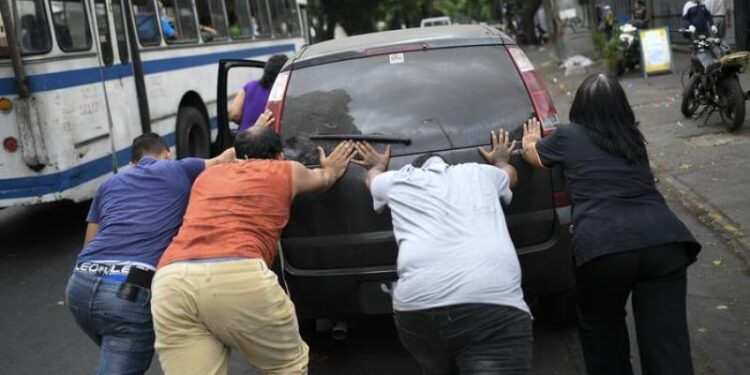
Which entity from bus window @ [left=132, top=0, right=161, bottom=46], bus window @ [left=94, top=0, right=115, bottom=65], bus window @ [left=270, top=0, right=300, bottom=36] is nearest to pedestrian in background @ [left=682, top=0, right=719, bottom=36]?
bus window @ [left=270, top=0, right=300, bottom=36]

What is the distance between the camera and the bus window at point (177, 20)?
9602mm

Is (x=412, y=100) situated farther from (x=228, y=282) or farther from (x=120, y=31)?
(x=120, y=31)

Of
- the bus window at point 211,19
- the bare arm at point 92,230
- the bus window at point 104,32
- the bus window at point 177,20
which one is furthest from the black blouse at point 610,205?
the bus window at point 211,19

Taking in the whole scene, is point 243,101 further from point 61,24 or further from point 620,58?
point 620,58

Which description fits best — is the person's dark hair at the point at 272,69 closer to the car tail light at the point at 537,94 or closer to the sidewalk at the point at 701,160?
the car tail light at the point at 537,94

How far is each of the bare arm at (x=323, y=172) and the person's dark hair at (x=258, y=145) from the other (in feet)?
Result: 0.43

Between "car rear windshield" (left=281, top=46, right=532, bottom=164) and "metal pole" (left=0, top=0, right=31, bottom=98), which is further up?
"metal pole" (left=0, top=0, right=31, bottom=98)

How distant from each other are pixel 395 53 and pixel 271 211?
1.39 meters

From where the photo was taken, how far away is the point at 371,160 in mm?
3773

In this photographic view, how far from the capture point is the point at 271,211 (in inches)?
128

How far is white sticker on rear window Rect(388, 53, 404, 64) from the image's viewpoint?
13.8 ft

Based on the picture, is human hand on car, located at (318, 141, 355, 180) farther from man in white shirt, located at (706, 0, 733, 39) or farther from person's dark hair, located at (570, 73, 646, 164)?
man in white shirt, located at (706, 0, 733, 39)

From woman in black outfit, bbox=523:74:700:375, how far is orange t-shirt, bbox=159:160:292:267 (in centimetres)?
121

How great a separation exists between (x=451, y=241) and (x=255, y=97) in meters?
3.74
